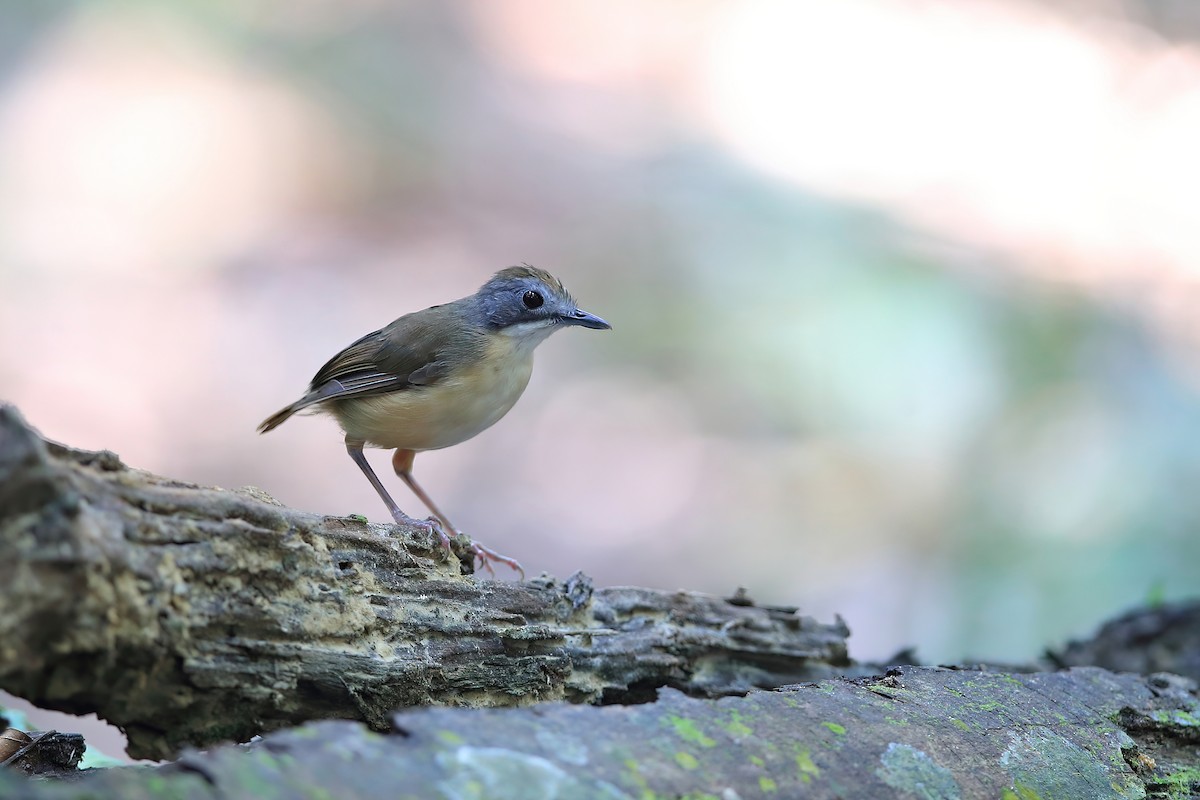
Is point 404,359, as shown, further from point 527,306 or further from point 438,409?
point 527,306

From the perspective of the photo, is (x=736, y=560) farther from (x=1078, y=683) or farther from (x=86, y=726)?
(x=1078, y=683)

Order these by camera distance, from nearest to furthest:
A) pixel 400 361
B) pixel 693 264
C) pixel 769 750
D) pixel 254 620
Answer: pixel 769 750
pixel 254 620
pixel 400 361
pixel 693 264

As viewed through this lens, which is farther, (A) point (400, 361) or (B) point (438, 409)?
(A) point (400, 361)

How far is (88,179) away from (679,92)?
7.70 metres

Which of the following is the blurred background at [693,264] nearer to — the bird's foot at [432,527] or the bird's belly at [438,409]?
the bird's belly at [438,409]

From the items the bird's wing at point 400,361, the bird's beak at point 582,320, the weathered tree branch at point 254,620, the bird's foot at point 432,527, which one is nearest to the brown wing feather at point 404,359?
the bird's wing at point 400,361

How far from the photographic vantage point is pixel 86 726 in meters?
7.80

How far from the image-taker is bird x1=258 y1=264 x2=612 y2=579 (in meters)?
5.06

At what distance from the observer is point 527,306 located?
5.48 meters

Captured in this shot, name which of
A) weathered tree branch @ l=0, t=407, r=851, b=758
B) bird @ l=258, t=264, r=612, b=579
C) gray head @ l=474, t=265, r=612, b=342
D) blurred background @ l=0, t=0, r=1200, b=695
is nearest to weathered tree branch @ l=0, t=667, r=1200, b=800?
weathered tree branch @ l=0, t=407, r=851, b=758

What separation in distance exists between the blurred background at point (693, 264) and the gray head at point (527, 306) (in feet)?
14.5

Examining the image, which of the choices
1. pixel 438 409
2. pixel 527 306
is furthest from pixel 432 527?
pixel 527 306

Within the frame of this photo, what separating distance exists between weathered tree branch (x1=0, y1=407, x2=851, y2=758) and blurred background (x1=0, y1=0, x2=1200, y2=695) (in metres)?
6.11

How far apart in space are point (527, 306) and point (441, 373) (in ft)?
2.15
